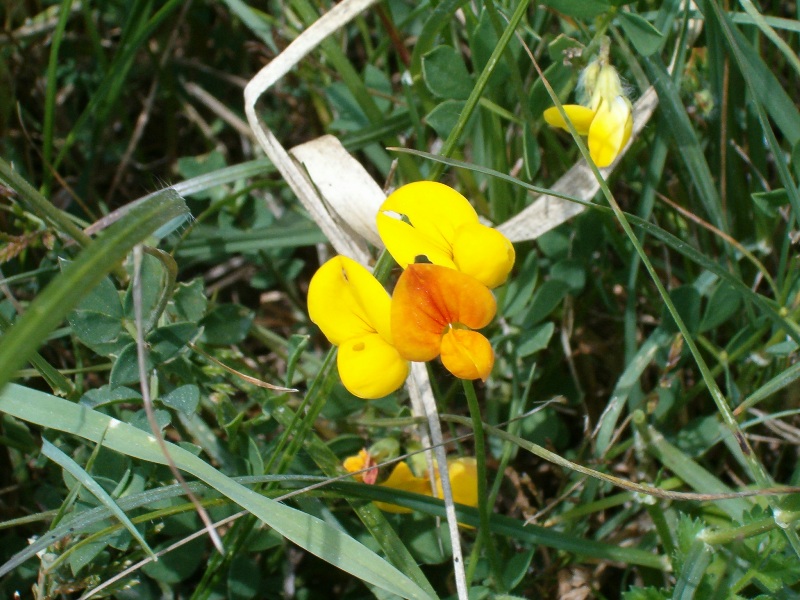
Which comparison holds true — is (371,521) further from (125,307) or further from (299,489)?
(125,307)

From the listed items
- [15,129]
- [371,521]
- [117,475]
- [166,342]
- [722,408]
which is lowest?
[371,521]

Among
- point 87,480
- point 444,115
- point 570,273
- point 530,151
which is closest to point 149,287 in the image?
point 87,480

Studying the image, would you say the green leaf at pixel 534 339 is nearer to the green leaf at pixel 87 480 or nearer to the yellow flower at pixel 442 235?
the yellow flower at pixel 442 235

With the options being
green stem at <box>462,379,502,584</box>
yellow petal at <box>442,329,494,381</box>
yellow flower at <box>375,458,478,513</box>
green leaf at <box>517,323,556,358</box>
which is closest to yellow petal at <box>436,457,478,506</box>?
yellow flower at <box>375,458,478,513</box>

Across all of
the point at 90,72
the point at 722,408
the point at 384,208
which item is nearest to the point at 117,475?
the point at 384,208

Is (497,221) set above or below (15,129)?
below

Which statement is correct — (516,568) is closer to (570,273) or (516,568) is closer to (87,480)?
(570,273)
